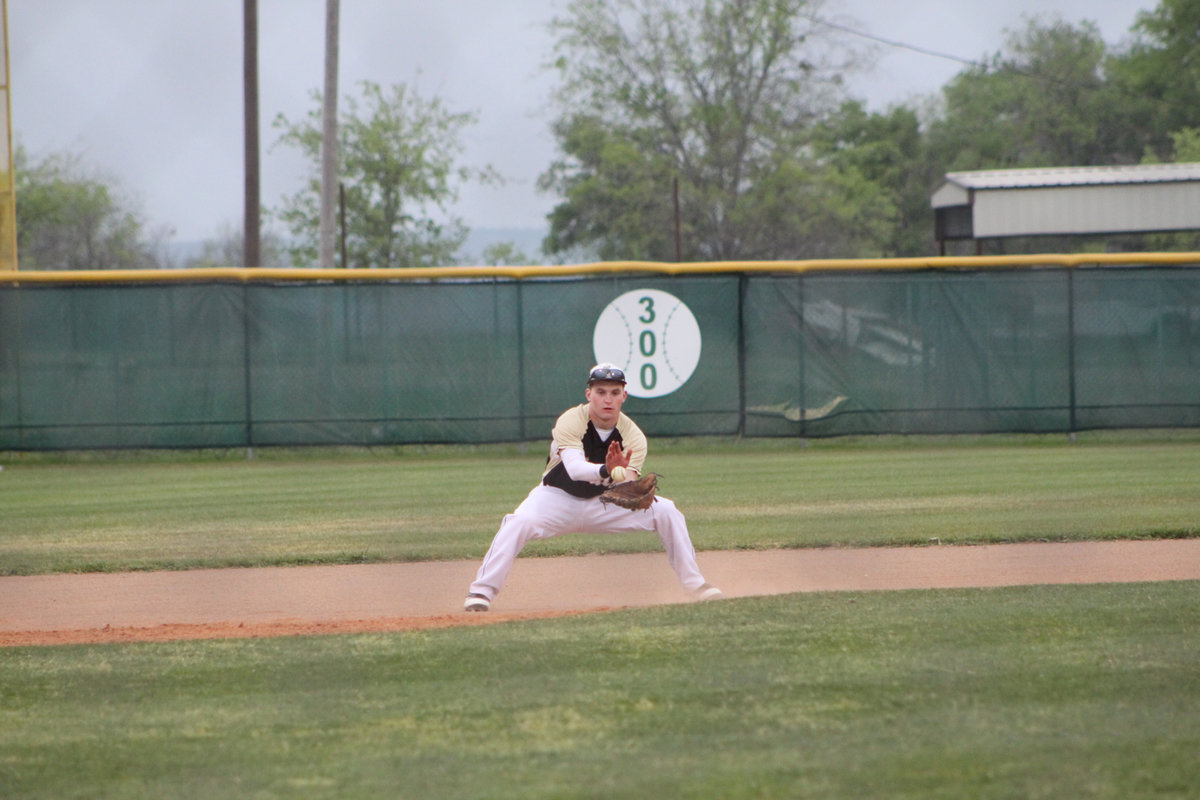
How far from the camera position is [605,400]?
6664 mm

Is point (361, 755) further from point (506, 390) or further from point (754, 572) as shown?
point (506, 390)

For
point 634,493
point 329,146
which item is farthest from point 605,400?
point 329,146

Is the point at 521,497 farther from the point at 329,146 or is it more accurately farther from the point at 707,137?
the point at 707,137

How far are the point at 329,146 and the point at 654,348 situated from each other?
6532mm

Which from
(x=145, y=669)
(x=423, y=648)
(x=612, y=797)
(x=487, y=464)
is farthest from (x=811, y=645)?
(x=487, y=464)

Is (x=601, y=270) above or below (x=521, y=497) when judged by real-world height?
above

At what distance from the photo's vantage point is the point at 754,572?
8.12m

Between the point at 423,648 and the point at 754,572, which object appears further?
the point at 754,572

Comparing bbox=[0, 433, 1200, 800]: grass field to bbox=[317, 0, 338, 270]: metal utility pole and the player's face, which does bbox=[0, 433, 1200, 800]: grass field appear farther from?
bbox=[317, 0, 338, 270]: metal utility pole

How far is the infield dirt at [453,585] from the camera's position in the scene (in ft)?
22.5

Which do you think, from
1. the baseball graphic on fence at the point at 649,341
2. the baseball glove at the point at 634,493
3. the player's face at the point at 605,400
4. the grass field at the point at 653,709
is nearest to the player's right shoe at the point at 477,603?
the grass field at the point at 653,709

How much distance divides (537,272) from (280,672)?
1082 centimetres

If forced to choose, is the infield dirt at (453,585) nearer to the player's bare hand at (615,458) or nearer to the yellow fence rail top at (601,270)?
the player's bare hand at (615,458)

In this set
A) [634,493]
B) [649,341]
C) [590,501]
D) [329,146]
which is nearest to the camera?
[634,493]
